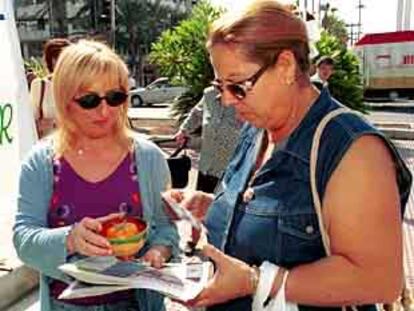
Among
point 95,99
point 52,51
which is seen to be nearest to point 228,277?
point 95,99

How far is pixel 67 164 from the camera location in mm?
1856

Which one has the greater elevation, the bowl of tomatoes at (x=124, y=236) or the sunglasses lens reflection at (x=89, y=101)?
the sunglasses lens reflection at (x=89, y=101)

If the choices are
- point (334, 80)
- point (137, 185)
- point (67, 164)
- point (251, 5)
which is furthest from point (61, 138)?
point (334, 80)

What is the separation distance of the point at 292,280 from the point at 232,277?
131 mm

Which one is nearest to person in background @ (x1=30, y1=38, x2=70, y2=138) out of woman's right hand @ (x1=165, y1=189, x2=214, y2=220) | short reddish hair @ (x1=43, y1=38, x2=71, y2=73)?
short reddish hair @ (x1=43, y1=38, x2=71, y2=73)

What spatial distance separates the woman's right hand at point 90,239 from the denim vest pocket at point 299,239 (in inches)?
18.9

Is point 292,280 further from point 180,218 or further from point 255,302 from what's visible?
point 180,218

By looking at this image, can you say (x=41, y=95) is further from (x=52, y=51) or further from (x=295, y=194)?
(x=295, y=194)

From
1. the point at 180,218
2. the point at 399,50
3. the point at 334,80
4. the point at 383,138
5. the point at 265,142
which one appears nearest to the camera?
the point at 383,138

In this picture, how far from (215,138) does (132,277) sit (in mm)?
2903

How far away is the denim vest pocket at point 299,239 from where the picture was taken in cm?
138

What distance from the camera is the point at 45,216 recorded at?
183cm

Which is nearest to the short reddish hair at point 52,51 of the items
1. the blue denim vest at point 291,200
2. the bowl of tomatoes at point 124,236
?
the bowl of tomatoes at point 124,236

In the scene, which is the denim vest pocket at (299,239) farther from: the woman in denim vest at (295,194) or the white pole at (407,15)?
the white pole at (407,15)
